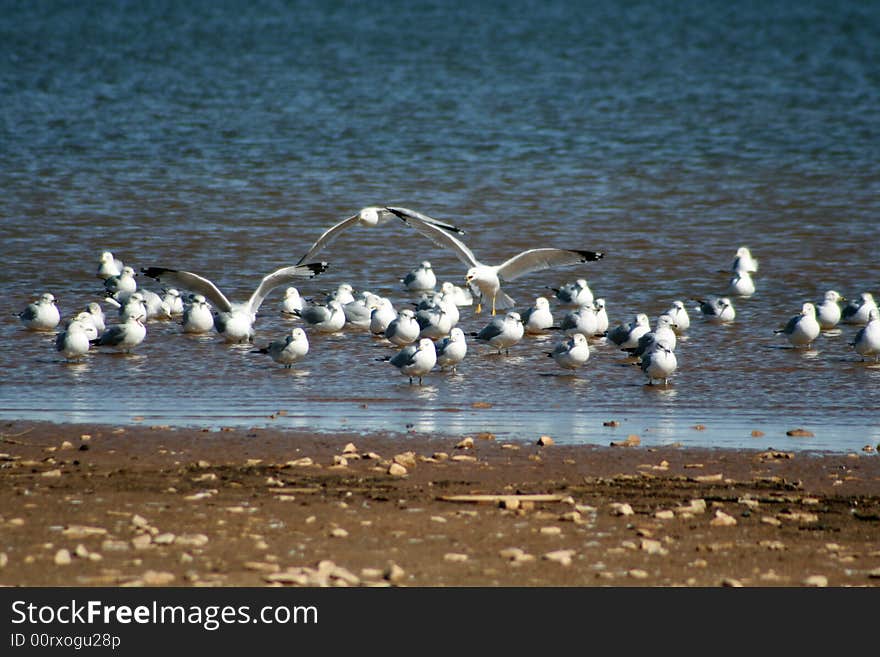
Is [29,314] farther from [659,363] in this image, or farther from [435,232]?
[659,363]

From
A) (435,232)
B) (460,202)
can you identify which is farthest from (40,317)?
(460,202)

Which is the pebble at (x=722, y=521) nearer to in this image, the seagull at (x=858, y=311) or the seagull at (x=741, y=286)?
the seagull at (x=858, y=311)

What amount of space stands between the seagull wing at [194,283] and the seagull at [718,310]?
4812 millimetres

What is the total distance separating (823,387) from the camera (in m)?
11.8

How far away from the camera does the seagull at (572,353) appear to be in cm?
1252

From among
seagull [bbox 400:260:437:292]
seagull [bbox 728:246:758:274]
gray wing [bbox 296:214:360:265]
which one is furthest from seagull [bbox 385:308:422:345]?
seagull [bbox 728:246:758:274]

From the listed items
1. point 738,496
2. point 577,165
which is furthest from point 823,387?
point 577,165

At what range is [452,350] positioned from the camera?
12.6m

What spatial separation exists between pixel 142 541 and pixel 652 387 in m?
5.86

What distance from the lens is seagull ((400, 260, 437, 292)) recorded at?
17062mm

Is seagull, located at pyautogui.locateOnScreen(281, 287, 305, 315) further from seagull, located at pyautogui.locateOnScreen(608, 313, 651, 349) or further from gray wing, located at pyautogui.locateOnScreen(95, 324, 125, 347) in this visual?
seagull, located at pyautogui.locateOnScreen(608, 313, 651, 349)

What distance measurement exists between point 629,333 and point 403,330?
2.07 metres

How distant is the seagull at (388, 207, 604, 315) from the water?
Result: 1.68 ft

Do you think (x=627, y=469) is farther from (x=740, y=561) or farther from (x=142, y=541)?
(x=142, y=541)
